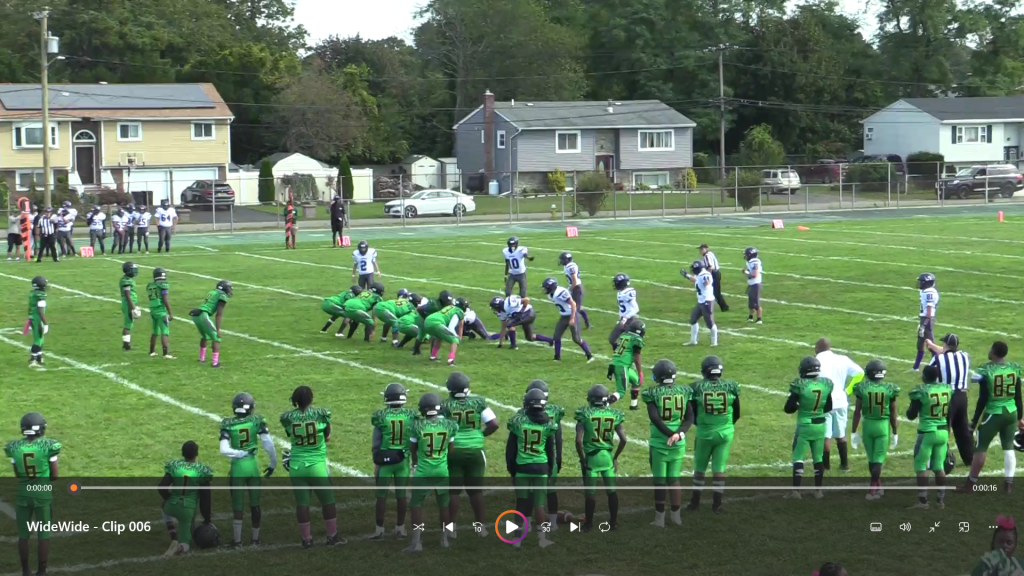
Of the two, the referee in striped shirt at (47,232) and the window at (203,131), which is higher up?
the window at (203,131)

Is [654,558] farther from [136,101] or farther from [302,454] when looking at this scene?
[136,101]

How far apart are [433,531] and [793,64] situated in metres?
75.2

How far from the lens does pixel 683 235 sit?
1692 inches

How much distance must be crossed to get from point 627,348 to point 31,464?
7.78m

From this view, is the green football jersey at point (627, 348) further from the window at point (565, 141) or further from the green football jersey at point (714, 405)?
the window at point (565, 141)

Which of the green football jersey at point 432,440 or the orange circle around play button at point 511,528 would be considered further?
the orange circle around play button at point 511,528

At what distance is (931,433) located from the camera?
39.7 ft

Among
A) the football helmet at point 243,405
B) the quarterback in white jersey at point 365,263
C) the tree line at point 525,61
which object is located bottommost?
the football helmet at point 243,405

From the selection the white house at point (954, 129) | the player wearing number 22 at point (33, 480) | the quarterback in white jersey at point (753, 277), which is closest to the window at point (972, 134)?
the white house at point (954, 129)

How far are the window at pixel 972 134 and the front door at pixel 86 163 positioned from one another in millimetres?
50174

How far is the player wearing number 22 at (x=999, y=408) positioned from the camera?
12617 mm

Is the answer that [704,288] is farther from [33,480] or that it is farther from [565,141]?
[565,141]

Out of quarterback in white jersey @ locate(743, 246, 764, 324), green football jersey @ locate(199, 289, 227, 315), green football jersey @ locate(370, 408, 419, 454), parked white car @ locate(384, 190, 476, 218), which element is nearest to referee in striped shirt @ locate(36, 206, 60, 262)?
green football jersey @ locate(199, 289, 227, 315)

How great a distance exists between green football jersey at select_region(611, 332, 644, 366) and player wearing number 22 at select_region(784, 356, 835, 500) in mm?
3709
